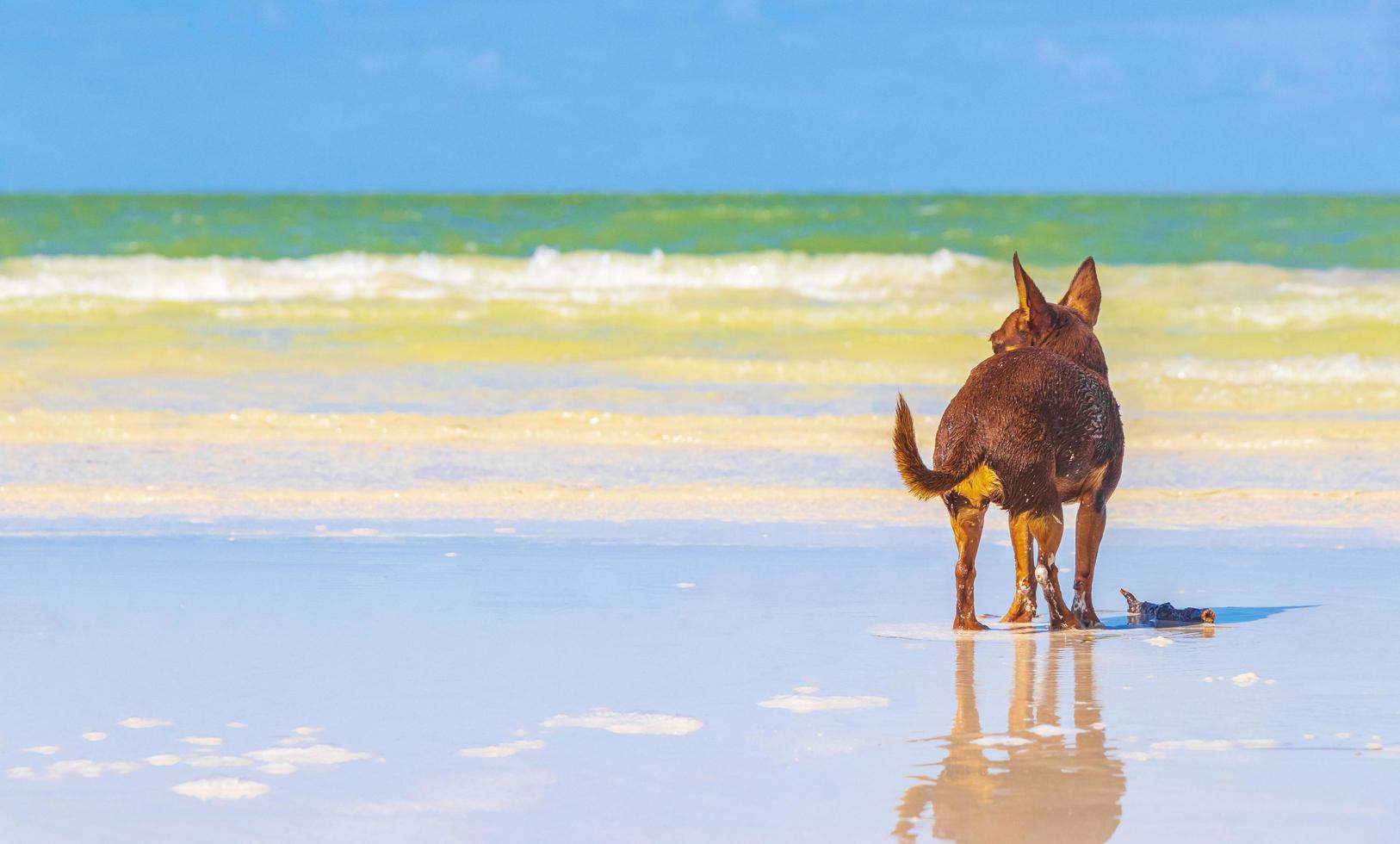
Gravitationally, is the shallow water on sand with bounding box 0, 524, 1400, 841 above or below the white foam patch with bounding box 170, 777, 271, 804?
above

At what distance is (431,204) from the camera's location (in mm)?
50188

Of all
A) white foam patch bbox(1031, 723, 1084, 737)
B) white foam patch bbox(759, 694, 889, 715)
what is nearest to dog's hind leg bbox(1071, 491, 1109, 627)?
white foam patch bbox(759, 694, 889, 715)

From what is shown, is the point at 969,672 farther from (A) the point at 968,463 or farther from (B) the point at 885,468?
(B) the point at 885,468

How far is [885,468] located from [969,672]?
5.36m

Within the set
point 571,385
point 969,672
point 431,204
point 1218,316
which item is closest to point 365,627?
point 969,672

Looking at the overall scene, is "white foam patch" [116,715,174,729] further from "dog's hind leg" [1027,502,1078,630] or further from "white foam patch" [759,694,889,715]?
"dog's hind leg" [1027,502,1078,630]

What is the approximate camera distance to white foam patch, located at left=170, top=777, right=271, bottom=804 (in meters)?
3.82

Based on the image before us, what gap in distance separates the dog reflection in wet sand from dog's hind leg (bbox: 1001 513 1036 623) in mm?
836

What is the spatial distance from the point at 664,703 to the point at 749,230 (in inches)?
1341

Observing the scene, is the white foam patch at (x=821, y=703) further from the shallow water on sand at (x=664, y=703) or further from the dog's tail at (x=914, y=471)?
the dog's tail at (x=914, y=471)

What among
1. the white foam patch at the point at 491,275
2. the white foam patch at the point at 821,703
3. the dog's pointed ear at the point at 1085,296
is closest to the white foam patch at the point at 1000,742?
the white foam patch at the point at 821,703

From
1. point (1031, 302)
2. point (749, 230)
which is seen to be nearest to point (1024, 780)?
point (1031, 302)

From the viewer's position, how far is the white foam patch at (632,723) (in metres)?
4.39

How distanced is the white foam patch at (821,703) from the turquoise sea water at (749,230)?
30.2 meters
